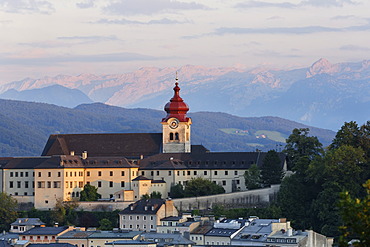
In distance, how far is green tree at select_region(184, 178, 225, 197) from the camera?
11644 centimetres

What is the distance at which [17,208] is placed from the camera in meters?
120

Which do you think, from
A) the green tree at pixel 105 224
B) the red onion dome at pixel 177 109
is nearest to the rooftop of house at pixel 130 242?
the green tree at pixel 105 224

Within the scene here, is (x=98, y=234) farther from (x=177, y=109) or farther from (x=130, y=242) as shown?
(x=177, y=109)

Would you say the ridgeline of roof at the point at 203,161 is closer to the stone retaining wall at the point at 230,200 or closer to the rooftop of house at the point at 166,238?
the stone retaining wall at the point at 230,200

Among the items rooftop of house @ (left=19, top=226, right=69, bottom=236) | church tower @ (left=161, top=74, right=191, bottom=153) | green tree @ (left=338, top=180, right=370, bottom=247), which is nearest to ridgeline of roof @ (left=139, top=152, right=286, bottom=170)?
church tower @ (left=161, top=74, right=191, bottom=153)

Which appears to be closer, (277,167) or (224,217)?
(224,217)

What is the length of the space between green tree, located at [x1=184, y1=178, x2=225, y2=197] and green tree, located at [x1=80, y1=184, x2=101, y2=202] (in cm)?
994

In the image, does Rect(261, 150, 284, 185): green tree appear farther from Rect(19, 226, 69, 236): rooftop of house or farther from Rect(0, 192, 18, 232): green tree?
Rect(0, 192, 18, 232): green tree

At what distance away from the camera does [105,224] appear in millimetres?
A: 111812

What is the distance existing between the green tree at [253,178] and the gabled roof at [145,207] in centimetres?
1112

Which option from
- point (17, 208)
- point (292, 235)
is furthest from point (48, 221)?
point (292, 235)

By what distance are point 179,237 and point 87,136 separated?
133 feet

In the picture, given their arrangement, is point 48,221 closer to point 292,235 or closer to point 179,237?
point 179,237

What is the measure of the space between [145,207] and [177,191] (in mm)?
9502
